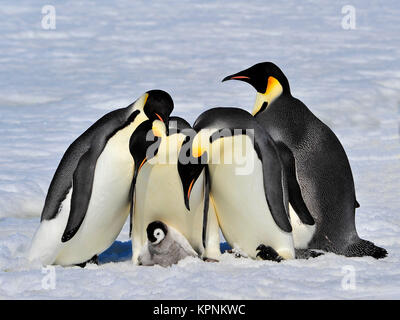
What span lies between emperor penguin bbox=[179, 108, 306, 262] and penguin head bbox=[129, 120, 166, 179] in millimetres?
166

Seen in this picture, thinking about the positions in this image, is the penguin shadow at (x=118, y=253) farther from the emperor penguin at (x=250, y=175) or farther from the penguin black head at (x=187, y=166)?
the penguin black head at (x=187, y=166)

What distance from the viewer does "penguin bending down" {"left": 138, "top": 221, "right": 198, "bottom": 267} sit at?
3391 millimetres

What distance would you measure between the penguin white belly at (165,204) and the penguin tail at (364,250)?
27.3 inches

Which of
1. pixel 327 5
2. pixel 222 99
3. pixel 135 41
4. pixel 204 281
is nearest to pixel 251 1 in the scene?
pixel 327 5

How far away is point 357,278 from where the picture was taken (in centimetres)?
311

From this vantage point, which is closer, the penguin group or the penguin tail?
the penguin group

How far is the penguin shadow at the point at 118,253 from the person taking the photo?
12.1 feet

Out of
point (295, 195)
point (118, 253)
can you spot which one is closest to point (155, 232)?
point (118, 253)

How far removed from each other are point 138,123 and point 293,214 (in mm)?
836

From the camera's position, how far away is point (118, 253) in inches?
151

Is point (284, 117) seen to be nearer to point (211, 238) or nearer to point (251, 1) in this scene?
point (211, 238)

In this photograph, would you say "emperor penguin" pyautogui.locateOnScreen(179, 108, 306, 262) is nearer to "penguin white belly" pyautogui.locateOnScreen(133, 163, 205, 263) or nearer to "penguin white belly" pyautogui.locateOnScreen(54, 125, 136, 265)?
"penguin white belly" pyautogui.locateOnScreen(133, 163, 205, 263)

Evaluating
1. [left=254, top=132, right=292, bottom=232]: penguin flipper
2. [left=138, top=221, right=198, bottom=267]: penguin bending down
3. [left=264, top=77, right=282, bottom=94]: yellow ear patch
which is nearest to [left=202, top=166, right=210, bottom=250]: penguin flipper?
[left=138, top=221, right=198, bottom=267]: penguin bending down

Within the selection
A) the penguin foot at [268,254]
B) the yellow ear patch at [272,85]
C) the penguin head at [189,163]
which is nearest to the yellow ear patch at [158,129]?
the penguin head at [189,163]
